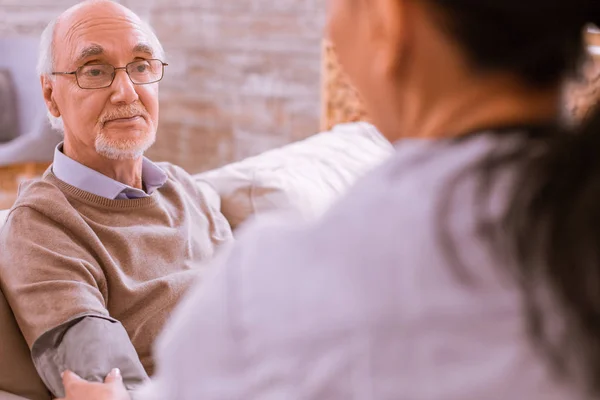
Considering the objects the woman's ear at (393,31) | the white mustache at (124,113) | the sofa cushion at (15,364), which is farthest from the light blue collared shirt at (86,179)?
the woman's ear at (393,31)

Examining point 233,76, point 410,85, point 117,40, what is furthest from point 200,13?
point 410,85

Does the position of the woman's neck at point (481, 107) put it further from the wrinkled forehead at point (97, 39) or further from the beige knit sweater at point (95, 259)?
the wrinkled forehead at point (97, 39)

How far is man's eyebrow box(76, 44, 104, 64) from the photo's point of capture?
175cm

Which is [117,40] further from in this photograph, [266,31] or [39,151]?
[39,151]

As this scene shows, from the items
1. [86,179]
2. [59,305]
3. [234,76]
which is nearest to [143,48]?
[86,179]

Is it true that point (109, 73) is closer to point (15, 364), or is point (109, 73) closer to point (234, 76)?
point (15, 364)

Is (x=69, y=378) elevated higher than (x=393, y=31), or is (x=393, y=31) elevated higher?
(x=393, y=31)

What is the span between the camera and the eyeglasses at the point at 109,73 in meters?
1.77

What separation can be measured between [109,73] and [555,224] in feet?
4.81

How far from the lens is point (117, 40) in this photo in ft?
5.86

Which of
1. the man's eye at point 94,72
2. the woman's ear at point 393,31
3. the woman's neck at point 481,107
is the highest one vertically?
the woman's ear at point 393,31

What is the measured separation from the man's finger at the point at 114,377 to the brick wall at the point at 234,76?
2918 millimetres

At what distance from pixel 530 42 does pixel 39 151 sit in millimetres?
4240

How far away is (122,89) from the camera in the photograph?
1795mm
